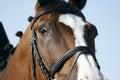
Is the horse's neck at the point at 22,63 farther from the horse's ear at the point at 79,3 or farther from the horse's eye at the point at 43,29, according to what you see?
the horse's ear at the point at 79,3

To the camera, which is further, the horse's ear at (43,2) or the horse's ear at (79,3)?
the horse's ear at (79,3)

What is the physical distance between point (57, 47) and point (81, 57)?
56 centimetres

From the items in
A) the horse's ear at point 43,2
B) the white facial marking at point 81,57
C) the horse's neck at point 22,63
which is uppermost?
the horse's ear at point 43,2

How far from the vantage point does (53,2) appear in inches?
251

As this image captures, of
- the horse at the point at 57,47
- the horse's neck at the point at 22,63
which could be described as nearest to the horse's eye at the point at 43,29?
the horse at the point at 57,47

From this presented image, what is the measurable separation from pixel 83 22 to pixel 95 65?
3.40 ft

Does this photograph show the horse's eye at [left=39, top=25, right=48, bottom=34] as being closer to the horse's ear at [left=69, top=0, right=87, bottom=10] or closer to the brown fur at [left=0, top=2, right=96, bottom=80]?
the brown fur at [left=0, top=2, right=96, bottom=80]

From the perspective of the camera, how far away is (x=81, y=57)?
5141 millimetres

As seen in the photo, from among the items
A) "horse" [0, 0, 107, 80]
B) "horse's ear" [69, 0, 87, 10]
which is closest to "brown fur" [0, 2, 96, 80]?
"horse" [0, 0, 107, 80]

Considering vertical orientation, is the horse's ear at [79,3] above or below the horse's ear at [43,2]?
below

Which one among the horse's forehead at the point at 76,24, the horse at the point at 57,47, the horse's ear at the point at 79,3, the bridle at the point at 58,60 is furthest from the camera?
the horse's ear at the point at 79,3

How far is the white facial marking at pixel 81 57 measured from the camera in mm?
4848

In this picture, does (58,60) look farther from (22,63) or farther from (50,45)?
(22,63)

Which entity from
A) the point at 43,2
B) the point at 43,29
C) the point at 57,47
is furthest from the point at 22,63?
the point at 43,2
